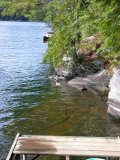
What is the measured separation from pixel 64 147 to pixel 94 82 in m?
18.4

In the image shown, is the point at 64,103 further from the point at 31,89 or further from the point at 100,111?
the point at 31,89

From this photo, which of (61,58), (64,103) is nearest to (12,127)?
(64,103)

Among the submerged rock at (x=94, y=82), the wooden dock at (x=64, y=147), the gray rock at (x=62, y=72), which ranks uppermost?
the wooden dock at (x=64, y=147)

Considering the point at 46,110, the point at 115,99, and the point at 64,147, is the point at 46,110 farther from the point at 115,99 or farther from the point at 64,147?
the point at 64,147

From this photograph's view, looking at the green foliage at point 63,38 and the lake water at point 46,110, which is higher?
the green foliage at point 63,38

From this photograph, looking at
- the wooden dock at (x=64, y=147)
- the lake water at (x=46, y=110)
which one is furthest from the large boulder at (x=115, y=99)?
the wooden dock at (x=64, y=147)

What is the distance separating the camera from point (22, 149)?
1154 cm

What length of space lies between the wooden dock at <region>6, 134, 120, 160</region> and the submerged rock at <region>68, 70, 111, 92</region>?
16.4 meters

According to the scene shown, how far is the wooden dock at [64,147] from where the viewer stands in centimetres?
1125

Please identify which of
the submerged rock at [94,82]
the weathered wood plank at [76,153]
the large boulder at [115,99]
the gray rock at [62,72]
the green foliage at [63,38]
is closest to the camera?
the weathered wood plank at [76,153]

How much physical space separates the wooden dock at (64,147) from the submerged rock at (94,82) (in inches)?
645

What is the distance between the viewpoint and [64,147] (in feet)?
38.4

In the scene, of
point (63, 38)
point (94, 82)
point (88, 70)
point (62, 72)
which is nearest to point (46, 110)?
point (94, 82)

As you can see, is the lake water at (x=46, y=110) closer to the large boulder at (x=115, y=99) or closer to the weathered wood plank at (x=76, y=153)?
the large boulder at (x=115, y=99)
